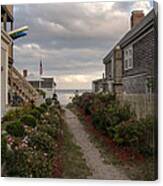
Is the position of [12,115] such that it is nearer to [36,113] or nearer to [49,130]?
[36,113]

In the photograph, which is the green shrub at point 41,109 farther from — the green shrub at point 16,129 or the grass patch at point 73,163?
the grass patch at point 73,163

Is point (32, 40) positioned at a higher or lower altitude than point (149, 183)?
higher

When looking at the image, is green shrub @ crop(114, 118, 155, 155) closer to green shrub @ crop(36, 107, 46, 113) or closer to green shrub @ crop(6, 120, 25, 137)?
green shrub @ crop(36, 107, 46, 113)

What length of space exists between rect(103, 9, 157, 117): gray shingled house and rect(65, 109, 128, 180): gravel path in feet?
1.18

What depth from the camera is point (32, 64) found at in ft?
10.3

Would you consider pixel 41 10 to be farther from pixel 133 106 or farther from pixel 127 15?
pixel 133 106

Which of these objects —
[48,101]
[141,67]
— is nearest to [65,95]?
[48,101]

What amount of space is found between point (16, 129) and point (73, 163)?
0.47 metres

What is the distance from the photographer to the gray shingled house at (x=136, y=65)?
2.91 m

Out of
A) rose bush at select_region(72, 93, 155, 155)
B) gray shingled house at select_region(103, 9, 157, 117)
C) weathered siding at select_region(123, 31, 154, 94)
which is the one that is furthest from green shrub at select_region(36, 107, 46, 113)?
weathered siding at select_region(123, 31, 154, 94)

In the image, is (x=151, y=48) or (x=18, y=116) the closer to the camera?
(x=151, y=48)

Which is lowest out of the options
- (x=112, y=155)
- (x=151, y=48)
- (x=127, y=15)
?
(x=112, y=155)

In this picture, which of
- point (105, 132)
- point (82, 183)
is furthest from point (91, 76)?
point (82, 183)

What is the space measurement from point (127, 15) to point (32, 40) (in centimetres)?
70
